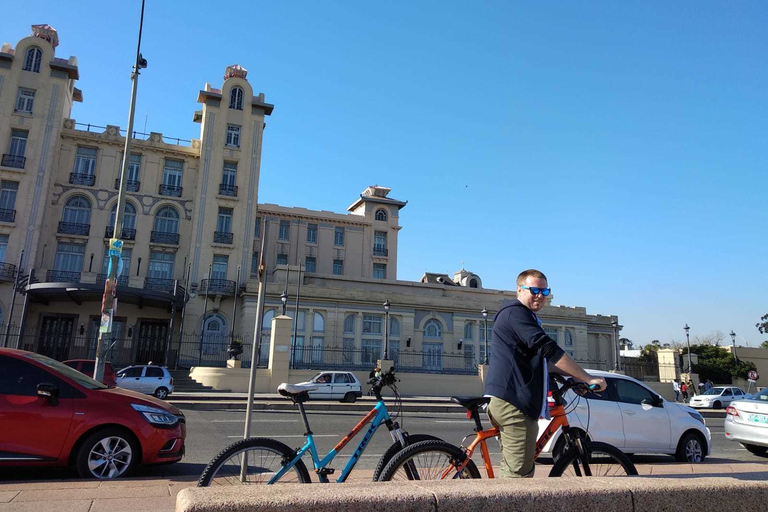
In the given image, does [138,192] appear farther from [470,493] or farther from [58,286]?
[470,493]

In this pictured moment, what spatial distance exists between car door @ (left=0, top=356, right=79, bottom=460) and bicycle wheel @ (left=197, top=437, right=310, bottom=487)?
124 inches

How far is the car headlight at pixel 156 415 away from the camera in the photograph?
22.0ft

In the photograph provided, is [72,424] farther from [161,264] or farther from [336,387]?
[161,264]

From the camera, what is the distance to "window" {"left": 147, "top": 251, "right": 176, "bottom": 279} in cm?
3878

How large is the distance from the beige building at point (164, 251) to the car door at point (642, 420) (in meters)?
24.9

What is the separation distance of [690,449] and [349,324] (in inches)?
1182

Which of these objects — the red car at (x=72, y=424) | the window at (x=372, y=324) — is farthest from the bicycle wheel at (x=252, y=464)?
the window at (x=372, y=324)

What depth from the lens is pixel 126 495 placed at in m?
5.31

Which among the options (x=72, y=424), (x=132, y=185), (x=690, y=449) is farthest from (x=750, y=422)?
(x=132, y=185)

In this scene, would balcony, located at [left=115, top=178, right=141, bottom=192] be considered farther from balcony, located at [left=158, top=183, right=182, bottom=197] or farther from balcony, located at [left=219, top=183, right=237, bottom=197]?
balcony, located at [left=219, top=183, right=237, bottom=197]

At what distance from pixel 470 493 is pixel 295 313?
33.6m

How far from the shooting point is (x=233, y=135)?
41.7 m

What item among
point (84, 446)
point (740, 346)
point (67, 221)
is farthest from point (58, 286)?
point (740, 346)

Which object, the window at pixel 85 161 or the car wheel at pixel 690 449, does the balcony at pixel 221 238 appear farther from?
the car wheel at pixel 690 449
